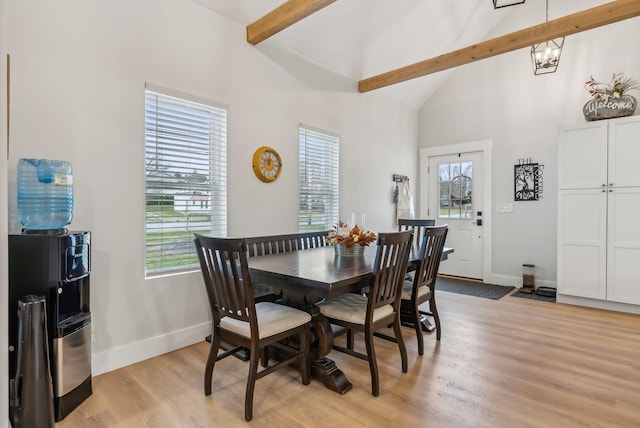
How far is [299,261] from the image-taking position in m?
2.49

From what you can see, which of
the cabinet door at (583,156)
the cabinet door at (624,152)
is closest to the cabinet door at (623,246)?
the cabinet door at (624,152)

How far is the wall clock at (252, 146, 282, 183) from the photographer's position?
3.29m

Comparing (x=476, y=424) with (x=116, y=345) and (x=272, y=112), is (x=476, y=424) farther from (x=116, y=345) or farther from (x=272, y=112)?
(x=272, y=112)

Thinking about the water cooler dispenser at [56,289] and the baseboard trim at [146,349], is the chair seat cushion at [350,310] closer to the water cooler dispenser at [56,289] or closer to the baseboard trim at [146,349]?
the baseboard trim at [146,349]

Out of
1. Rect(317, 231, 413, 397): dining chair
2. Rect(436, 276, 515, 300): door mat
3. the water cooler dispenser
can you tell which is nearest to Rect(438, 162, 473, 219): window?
Rect(436, 276, 515, 300): door mat

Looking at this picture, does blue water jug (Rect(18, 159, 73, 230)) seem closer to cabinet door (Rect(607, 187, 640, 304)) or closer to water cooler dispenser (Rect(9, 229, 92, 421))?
water cooler dispenser (Rect(9, 229, 92, 421))

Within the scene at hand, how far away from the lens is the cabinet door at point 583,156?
12.4ft

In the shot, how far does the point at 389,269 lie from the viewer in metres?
2.17

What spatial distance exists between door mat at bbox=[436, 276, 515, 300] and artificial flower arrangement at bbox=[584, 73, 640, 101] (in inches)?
103

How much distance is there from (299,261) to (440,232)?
3.77ft

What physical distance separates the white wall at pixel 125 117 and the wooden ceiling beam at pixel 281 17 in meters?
0.14

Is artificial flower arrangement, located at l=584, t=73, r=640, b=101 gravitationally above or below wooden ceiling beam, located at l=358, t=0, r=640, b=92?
below

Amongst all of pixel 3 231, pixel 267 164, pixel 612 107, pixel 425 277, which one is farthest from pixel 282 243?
pixel 612 107

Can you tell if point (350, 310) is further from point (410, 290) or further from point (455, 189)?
point (455, 189)
